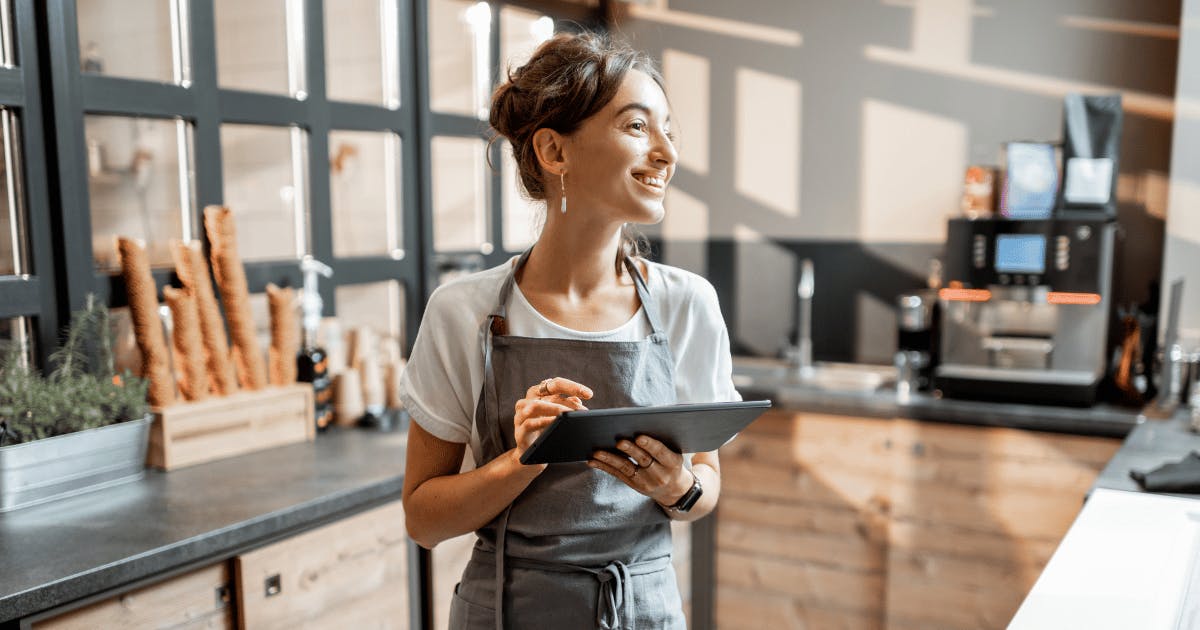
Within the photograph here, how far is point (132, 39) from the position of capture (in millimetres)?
2428

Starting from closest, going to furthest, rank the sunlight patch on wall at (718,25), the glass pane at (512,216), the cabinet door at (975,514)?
1. the cabinet door at (975,514)
2. the glass pane at (512,216)
3. the sunlight patch on wall at (718,25)

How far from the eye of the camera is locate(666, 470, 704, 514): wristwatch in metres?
1.37

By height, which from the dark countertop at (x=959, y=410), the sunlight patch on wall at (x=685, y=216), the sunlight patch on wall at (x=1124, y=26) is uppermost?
the sunlight patch on wall at (x=1124, y=26)

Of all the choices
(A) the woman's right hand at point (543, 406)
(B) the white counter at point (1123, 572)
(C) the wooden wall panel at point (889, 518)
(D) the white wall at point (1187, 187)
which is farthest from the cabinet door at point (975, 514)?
(A) the woman's right hand at point (543, 406)

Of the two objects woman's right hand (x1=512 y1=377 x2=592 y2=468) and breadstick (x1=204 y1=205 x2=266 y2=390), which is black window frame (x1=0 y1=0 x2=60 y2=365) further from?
woman's right hand (x1=512 y1=377 x2=592 y2=468)

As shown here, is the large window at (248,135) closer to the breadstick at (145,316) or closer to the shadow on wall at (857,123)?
the breadstick at (145,316)

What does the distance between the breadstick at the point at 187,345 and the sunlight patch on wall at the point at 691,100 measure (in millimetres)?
2212

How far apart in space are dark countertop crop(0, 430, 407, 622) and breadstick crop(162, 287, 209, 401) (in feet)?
0.63

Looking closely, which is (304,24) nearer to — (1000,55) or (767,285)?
(767,285)

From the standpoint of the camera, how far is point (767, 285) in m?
4.02

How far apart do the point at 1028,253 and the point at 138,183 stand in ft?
8.32

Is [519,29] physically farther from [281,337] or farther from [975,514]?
[975,514]

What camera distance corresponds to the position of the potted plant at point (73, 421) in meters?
1.99

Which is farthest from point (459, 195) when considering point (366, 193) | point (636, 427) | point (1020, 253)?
point (636, 427)
